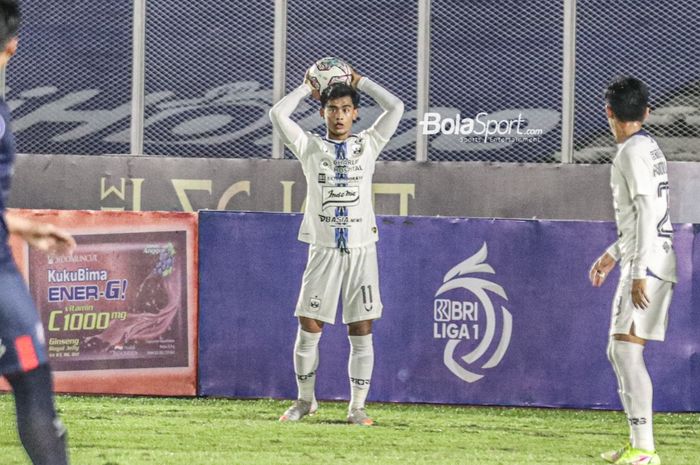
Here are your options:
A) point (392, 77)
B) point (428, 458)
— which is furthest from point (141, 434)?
point (392, 77)

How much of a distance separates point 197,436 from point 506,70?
30.4 ft

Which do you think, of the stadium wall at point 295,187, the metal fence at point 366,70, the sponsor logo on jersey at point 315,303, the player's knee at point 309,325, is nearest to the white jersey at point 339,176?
the sponsor logo on jersey at point 315,303

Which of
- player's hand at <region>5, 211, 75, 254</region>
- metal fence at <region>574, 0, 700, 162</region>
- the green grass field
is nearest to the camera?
player's hand at <region>5, 211, 75, 254</region>

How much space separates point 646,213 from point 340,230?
214cm

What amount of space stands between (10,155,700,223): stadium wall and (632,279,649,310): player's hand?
8.76 m

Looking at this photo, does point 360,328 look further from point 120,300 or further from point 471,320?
point 120,300

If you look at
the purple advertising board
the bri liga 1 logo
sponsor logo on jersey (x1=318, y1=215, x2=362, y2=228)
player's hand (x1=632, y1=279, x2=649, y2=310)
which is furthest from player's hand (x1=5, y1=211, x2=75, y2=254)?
the bri liga 1 logo

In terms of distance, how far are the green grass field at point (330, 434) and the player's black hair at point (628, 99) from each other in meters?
1.76

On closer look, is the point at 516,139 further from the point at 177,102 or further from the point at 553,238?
the point at 553,238

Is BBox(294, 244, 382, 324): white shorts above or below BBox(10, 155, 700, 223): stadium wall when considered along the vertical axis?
below

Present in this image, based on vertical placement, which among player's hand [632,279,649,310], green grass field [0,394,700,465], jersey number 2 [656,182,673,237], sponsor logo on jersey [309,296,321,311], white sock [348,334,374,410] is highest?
jersey number 2 [656,182,673,237]

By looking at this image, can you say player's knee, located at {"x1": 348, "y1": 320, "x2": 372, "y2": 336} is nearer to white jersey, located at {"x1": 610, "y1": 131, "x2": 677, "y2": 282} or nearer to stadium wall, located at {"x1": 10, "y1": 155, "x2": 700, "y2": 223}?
white jersey, located at {"x1": 610, "y1": 131, "x2": 677, "y2": 282}

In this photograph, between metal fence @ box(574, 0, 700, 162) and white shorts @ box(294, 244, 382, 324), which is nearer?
white shorts @ box(294, 244, 382, 324)

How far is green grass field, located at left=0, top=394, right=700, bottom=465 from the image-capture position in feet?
21.8
